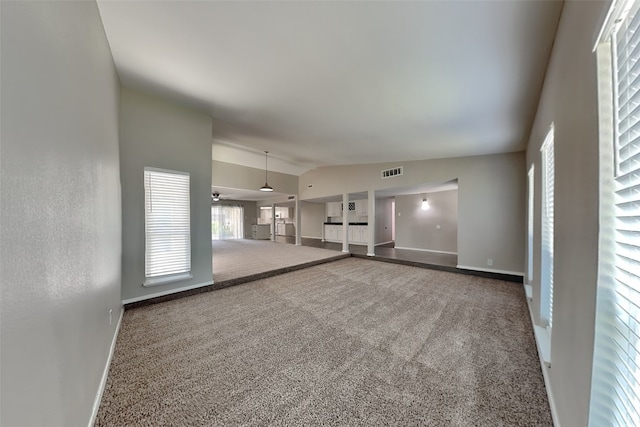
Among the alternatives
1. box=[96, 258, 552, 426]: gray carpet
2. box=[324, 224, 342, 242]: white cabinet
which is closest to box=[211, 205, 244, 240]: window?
box=[324, 224, 342, 242]: white cabinet

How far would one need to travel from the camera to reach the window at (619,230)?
0.67 m

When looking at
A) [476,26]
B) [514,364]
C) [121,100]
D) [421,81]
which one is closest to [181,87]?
[121,100]

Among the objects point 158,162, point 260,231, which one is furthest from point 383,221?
point 158,162

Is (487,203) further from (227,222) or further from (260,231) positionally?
(227,222)

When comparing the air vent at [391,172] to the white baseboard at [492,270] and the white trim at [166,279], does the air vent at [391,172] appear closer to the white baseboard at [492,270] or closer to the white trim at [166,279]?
the white baseboard at [492,270]

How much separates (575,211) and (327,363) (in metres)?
2.00

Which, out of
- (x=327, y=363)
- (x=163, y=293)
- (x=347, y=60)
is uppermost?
(x=347, y=60)

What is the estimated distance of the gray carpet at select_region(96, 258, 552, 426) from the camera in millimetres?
1473

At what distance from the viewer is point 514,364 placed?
1961mm

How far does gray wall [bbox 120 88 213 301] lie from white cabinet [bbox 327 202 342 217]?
7.52 meters

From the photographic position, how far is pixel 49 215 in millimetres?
918

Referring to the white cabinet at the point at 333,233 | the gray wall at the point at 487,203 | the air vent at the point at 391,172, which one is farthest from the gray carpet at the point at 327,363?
the white cabinet at the point at 333,233

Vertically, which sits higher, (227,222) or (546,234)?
(546,234)

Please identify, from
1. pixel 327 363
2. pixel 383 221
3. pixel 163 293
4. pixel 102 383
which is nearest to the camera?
pixel 102 383
